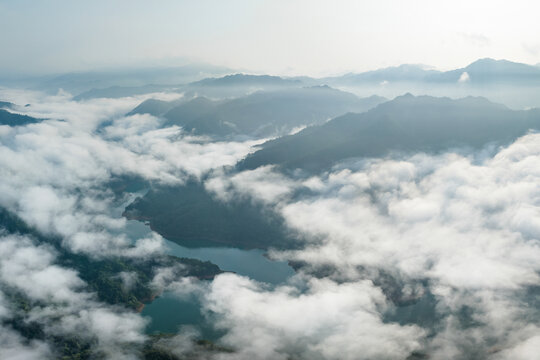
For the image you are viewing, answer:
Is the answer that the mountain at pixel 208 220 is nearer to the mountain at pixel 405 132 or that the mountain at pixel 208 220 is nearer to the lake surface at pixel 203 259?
the lake surface at pixel 203 259

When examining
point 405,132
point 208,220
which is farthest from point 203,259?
point 405,132

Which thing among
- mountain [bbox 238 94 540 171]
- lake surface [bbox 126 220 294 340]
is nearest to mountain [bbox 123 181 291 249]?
lake surface [bbox 126 220 294 340]

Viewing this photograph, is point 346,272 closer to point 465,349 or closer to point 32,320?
point 465,349

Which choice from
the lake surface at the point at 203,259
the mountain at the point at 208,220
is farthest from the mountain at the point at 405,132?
the lake surface at the point at 203,259

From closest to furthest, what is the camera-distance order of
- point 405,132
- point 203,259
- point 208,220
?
point 203,259
point 208,220
point 405,132

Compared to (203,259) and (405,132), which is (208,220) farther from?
(405,132)

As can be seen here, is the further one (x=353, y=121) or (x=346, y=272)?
(x=353, y=121)

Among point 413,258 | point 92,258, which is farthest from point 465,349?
point 92,258
